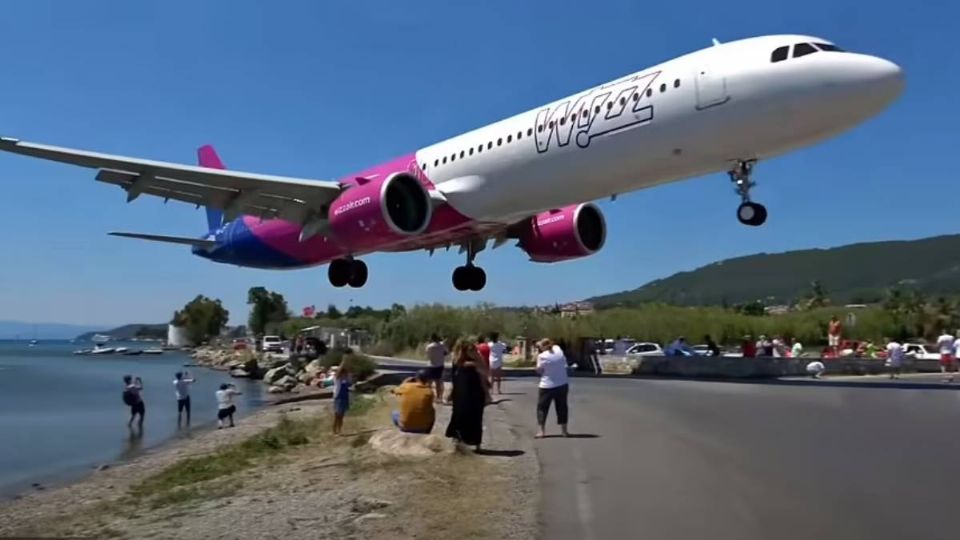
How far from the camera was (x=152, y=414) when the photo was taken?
3531 centimetres

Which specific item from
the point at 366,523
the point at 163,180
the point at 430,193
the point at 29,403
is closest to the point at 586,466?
the point at 366,523

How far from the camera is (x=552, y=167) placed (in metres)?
25.0

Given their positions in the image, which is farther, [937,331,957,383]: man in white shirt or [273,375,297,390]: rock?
[273,375,297,390]: rock

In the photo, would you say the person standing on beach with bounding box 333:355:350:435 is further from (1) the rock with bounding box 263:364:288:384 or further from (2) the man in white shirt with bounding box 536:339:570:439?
(1) the rock with bounding box 263:364:288:384

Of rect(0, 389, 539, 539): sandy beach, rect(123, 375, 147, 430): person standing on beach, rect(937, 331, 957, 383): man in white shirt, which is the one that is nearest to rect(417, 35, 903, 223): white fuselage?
rect(0, 389, 539, 539): sandy beach

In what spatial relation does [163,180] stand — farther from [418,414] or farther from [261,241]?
[418,414]

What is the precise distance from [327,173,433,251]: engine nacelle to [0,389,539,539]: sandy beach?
880 cm

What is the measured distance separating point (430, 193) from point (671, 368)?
1122 cm

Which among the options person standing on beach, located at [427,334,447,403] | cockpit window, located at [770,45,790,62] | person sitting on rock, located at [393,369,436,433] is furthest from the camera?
person standing on beach, located at [427,334,447,403]

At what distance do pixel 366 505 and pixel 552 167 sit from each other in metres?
16.2

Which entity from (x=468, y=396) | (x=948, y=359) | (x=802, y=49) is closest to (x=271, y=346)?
(x=948, y=359)

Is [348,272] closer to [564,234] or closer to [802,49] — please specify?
[564,234]

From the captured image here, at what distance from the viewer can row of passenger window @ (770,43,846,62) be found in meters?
20.1

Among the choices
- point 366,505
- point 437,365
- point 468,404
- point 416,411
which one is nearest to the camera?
point 366,505
